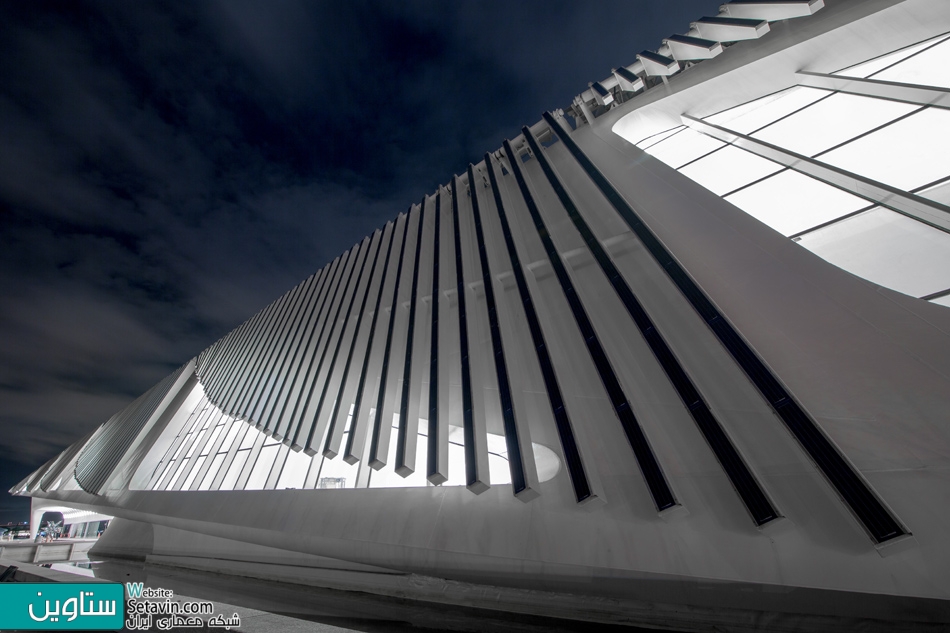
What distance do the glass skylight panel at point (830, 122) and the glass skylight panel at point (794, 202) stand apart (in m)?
0.90

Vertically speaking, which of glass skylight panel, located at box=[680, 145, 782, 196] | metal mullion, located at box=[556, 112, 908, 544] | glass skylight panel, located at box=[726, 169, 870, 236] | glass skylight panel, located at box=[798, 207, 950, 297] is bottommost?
metal mullion, located at box=[556, 112, 908, 544]

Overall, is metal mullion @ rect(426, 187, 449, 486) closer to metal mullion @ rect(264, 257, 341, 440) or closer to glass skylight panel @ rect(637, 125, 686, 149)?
metal mullion @ rect(264, 257, 341, 440)

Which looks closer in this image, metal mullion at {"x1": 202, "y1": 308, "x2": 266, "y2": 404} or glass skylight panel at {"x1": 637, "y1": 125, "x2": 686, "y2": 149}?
glass skylight panel at {"x1": 637, "y1": 125, "x2": 686, "y2": 149}

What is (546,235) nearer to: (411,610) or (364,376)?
(364,376)

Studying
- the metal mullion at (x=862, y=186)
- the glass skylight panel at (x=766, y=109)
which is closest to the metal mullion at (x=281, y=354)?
the metal mullion at (x=862, y=186)

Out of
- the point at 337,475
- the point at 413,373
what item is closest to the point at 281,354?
the point at 337,475

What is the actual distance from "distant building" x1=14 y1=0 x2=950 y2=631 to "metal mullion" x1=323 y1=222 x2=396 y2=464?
0.09m

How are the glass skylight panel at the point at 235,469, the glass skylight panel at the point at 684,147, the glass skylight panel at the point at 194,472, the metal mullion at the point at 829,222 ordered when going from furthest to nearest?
the glass skylight panel at the point at 194,472
the glass skylight panel at the point at 235,469
the glass skylight panel at the point at 684,147
the metal mullion at the point at 829,222

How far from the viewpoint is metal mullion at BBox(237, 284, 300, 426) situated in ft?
40.9

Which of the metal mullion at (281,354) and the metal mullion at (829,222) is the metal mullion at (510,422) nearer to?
the metal mullion at (829,222)

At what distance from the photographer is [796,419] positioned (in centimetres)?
341

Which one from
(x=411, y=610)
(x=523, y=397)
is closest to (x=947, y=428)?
(x=523, y=397)

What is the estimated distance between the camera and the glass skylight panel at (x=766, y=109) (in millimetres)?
7285

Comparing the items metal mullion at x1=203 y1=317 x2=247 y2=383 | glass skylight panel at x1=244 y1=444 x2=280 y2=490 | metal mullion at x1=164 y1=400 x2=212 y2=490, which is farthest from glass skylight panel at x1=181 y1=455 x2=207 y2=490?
metal mullion at x1=203 y1=317 x2=247 y2=383
